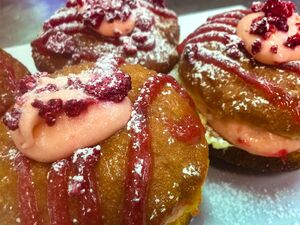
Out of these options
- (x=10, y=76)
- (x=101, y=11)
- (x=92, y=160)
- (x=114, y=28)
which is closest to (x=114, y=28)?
(x=114, y=28)

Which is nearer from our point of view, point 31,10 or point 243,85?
point 243,85

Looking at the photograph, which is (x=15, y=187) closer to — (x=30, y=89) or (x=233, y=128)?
(x=30, y=89)

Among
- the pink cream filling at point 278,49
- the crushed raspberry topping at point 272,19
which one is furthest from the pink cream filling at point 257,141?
the crushed raspberry topping at point 272,19

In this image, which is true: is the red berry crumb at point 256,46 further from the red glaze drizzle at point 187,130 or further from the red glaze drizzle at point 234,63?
the red glaze drizzle at point 187,130

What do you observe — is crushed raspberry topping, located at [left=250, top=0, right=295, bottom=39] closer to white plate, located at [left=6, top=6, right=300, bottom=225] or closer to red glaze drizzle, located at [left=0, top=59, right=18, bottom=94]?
white plate, located at [left=6, top=6, right=300, bottom=225]

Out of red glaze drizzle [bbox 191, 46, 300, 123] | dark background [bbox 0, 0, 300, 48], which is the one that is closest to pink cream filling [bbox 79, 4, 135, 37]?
red glaze drizzle [bbox 191, 46, 300, 123]

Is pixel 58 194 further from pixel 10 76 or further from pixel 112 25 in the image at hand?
pixel 112 25
